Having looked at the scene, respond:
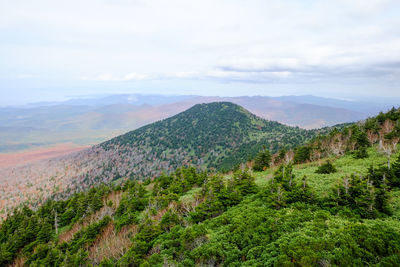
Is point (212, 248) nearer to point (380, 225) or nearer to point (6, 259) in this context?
point (380, 225)

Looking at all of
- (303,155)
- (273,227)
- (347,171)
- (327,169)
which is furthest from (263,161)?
(273,227)

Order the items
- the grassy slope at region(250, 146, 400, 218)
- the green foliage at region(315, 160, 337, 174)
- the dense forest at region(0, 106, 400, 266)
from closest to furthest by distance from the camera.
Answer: the dense forest at region(0, 106, 400, 266)
the grassy slope at region(250, 146, 400, 218)
the green foliage at region(315, 160, 337, 174)

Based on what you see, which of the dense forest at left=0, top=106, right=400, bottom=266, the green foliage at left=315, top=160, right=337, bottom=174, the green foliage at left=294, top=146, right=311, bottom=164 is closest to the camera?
the dense forest at left=0, top=106, right=400, bottom=266

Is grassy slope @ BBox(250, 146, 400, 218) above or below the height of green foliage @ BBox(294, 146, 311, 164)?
above

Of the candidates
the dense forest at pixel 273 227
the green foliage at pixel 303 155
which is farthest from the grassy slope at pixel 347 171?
the green foliage at pixel 303 155

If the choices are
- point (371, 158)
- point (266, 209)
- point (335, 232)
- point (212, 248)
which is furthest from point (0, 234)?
point (371, 158)

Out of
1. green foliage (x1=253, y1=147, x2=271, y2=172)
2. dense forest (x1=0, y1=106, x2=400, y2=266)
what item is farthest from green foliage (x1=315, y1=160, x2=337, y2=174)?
green foliage (x1=253, y1=147, x2=271, y2=172)

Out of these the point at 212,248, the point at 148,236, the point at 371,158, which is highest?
the point at 371,158

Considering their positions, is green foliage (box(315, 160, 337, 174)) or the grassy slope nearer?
the grassy slope

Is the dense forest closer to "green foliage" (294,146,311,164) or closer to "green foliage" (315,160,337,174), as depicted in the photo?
"green foliage" (315,160,337,174)

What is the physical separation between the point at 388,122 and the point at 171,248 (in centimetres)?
4900

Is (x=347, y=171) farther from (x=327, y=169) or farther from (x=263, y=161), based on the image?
(x=263, y=161)

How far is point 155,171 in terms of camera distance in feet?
555

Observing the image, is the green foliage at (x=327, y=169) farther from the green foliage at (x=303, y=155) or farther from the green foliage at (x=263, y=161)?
the green foliage at (x=303, y=155)
